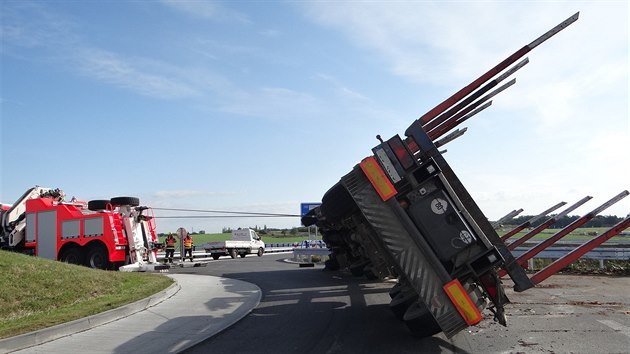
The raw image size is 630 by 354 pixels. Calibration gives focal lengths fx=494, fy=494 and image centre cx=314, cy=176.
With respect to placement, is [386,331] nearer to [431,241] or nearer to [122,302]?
[431,241]

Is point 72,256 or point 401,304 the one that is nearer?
point 401,304

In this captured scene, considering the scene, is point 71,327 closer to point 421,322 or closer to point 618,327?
point 421,322

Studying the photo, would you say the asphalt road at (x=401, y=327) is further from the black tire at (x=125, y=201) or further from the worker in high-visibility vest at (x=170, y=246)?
the worker in high-visibility vest at (x=170, y=246)

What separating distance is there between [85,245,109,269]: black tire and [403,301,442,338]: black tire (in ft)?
45.1

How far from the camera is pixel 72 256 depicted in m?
18.2

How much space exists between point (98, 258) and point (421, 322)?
14464 mm

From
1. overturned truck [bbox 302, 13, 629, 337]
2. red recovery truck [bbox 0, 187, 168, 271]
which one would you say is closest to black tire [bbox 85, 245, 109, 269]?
red recovery truck [bbox 0, 187, 168, 271]

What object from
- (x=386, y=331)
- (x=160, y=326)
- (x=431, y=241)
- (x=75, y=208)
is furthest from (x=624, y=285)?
(x=75, y=208)

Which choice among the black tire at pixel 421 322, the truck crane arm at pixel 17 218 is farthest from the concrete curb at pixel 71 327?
the truck crane arm at pixel 17 218

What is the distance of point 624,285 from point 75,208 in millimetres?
18366

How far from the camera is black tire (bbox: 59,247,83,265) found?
1803 cm

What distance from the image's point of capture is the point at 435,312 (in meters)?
5.93

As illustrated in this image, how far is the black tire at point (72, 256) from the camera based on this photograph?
59.2ft

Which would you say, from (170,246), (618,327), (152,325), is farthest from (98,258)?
(618,327)
